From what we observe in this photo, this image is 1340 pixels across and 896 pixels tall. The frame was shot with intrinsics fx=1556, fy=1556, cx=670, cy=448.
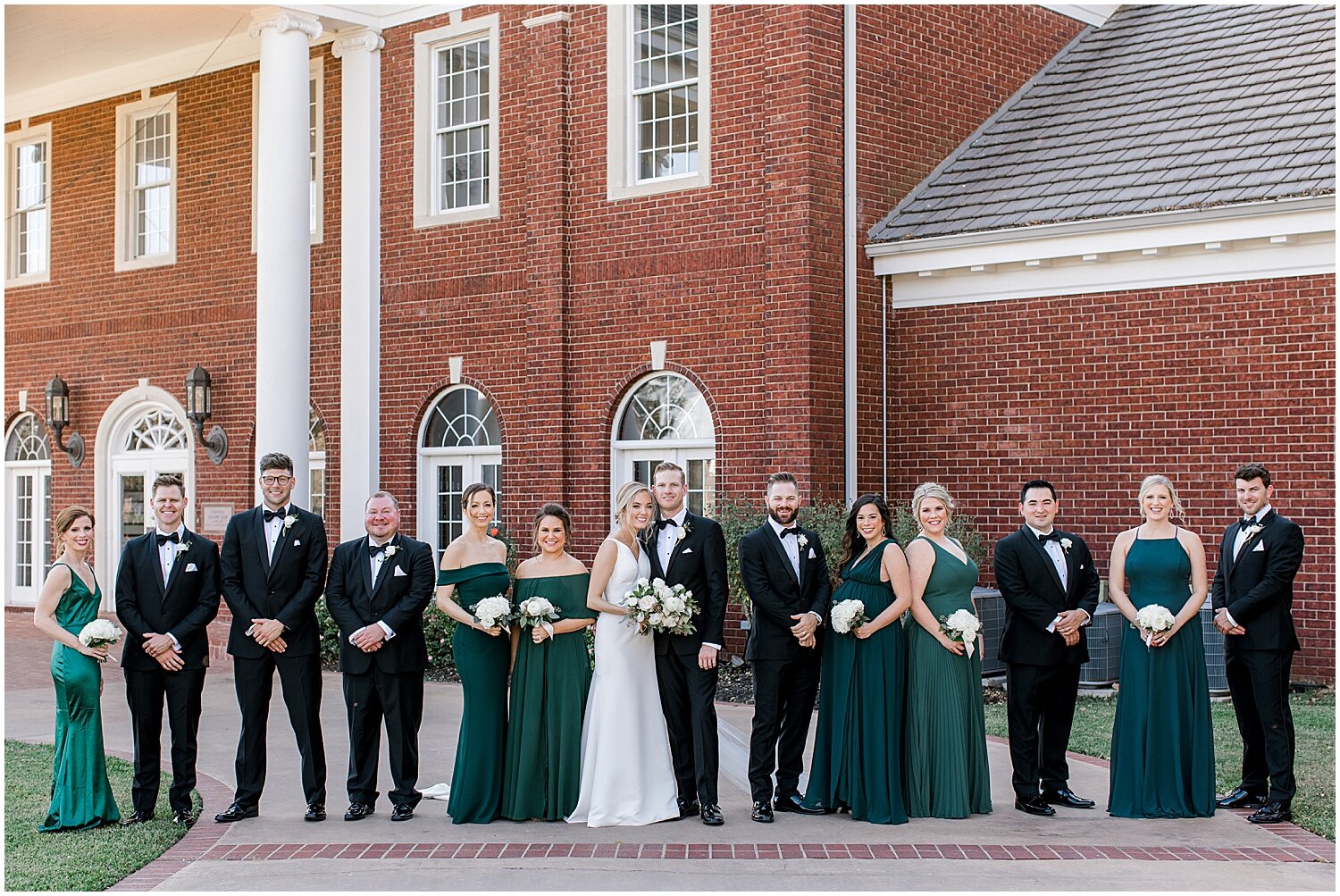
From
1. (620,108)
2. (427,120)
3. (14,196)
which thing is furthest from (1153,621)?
(14,196)

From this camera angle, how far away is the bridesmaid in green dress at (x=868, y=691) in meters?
8.38

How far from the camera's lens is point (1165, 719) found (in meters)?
8.49

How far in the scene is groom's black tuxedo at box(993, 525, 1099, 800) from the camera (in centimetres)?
866

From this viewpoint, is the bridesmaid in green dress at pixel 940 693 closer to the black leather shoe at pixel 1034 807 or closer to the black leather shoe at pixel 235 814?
the black leather shoe at pixel 1034 807

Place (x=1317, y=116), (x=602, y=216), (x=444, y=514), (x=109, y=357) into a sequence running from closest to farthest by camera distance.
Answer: (x=1317, y=116) < (x=602, y=216) < (x=444, y=514) < (x=109, y=357)

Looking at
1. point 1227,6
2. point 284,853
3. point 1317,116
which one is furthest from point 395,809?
point 1227,6

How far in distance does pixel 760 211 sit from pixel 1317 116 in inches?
206

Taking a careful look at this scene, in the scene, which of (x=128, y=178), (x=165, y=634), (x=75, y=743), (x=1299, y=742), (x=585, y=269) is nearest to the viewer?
(x=75, y=743)

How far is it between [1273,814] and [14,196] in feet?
66.0

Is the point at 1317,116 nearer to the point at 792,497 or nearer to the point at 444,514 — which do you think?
the point at 792,497

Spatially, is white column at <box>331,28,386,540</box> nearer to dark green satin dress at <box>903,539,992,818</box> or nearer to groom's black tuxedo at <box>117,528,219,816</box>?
groom's black tuxedo at <box>117,528,219,816</box>

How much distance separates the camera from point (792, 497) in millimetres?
8617

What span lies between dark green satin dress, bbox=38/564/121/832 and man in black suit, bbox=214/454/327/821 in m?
0.67

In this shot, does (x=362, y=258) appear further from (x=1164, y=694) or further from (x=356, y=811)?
(x=1164, y=694)
